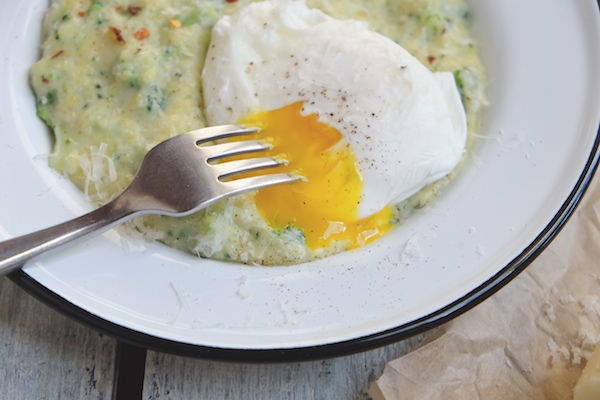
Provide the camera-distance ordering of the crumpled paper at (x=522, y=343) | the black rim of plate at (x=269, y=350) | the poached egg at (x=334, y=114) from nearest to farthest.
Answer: the black rim of plate at (x=269, y=350) < the crumpled paper at (x=522, y=343) < the poached egg at (x=334, y=114)

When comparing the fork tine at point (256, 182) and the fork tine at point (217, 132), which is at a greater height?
the fork tine at point (217, 132)

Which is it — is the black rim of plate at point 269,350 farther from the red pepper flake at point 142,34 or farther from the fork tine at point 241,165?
the red pepper flake at point 142,34

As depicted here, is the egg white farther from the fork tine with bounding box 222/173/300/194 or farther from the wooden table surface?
the wooden table surface

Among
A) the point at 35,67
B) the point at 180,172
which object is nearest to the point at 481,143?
the point at 180,172

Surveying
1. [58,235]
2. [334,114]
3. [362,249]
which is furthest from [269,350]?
[334,114]

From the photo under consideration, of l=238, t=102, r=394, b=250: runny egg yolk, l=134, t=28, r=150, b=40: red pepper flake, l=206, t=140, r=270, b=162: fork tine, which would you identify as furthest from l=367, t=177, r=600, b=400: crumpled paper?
l=134, t=28, r=150, b=40: red pepper flake

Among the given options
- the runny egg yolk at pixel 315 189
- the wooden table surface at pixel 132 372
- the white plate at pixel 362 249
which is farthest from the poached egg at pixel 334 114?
the wooden table surface at pixel 132 372

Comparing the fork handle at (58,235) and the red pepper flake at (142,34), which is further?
the red pepper flake at (142,34)
